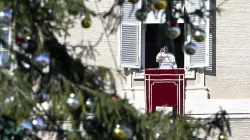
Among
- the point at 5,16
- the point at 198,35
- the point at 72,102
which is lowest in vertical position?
the point at 72,102


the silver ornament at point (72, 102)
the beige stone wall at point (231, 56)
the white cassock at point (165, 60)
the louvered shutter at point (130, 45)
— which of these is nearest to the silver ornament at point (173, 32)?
→ the silver ornament at point (72, 102)

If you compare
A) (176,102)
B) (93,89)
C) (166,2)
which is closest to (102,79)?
(93,89)

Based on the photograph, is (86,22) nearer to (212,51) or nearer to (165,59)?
(165,59)

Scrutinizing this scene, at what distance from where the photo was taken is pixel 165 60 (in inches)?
659

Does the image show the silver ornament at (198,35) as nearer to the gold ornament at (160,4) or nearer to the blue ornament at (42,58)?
the gold ornament at (160,4)

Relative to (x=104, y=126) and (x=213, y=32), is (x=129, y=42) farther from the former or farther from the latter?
(x=104, y=126)

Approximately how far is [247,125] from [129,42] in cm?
234

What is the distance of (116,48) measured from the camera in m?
16.9

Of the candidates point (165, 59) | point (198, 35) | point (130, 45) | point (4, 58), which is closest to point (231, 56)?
point (165, 59)

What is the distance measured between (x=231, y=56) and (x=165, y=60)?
114 cm

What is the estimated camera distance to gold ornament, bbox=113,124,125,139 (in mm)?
6516

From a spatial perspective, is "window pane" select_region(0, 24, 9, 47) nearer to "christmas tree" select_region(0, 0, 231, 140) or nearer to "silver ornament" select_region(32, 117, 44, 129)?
"christmas tree" select_region(0, 0, 231, 140)

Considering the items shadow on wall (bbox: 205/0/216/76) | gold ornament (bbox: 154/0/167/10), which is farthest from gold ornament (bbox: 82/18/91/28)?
shadow on wall (bbox: 205/0/216/76)

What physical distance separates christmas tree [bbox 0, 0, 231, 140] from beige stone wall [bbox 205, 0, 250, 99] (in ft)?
33.1
